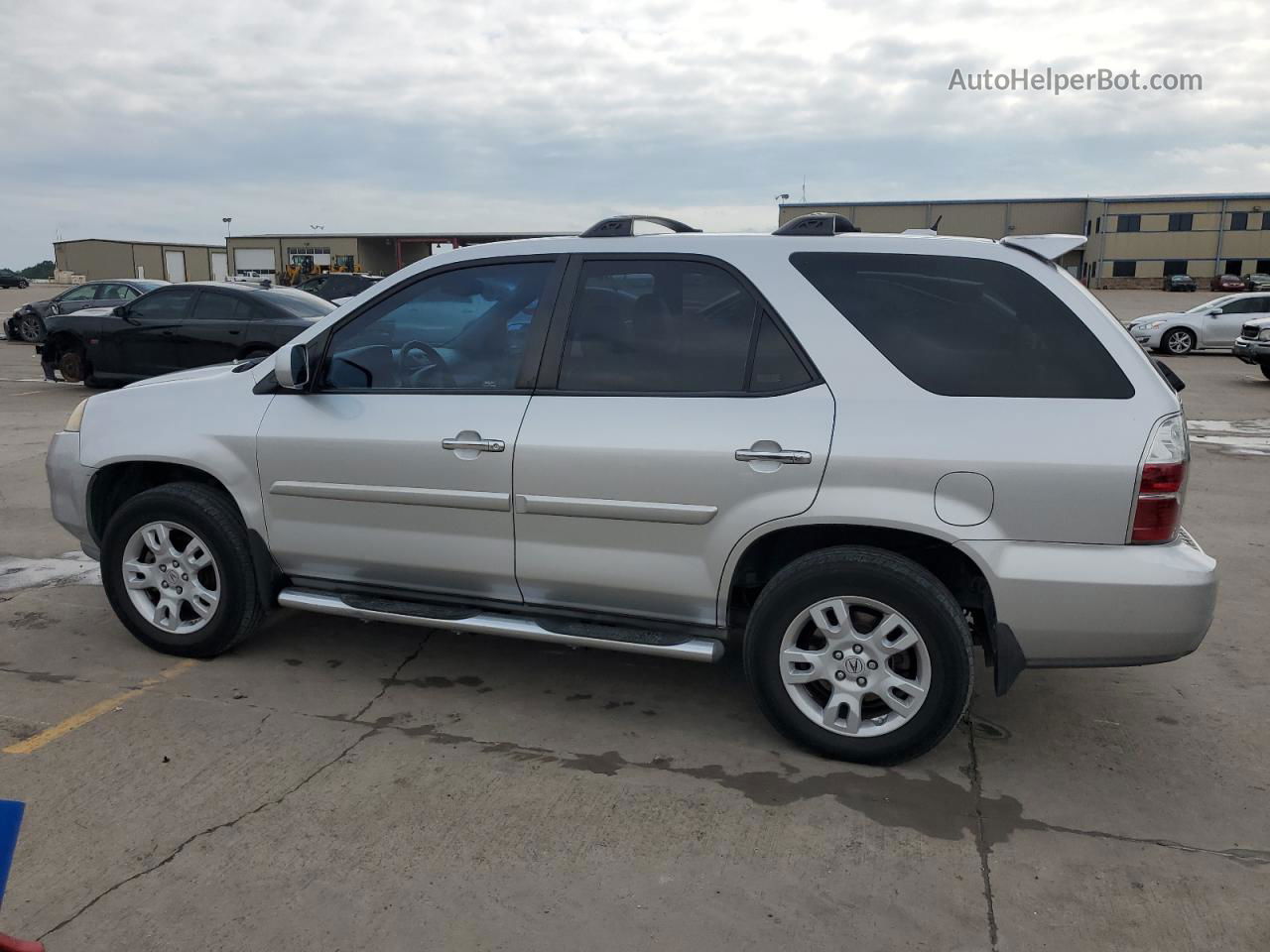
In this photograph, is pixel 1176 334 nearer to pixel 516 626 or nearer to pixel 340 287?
pixel 516 626

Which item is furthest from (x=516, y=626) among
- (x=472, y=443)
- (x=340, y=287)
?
(x=340, y=287)

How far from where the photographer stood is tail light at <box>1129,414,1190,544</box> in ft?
10.3

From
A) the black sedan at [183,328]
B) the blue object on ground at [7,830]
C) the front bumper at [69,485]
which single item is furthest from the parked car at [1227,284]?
the blue object on ground at [7,830]

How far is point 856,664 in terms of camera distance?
3.46 m

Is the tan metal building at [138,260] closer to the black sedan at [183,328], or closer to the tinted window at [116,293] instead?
the tinted window at [116,293]

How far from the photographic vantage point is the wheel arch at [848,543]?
3439 mm

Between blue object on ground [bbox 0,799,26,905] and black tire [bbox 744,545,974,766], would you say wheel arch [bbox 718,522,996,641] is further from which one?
blue object on ground [bbox 0,799,26,905]

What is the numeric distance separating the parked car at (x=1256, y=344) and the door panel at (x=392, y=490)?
15946 mm

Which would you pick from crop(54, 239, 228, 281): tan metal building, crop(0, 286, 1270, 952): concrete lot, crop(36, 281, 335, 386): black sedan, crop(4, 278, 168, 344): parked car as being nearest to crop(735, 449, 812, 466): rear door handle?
crop(0, 286, 1270, 952): concrete lot

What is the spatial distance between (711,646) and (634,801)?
0.60 m

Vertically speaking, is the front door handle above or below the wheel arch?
above

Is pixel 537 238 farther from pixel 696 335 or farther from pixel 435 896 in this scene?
pixel 435 896

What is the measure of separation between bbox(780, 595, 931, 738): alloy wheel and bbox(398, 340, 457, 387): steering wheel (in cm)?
170

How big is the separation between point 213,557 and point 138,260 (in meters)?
80.4
